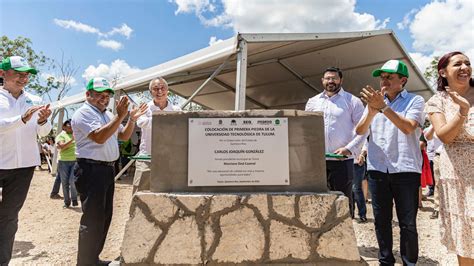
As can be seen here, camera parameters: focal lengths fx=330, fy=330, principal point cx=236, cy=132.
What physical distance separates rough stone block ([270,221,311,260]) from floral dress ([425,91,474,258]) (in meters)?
0.97

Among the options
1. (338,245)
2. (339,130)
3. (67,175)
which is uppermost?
(339,130)

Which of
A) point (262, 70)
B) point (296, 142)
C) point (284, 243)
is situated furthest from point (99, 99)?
point (262, 70)

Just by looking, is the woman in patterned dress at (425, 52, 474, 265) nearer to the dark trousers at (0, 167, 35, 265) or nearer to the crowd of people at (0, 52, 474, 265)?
the crowd of people at (0, 52, 474, 265)

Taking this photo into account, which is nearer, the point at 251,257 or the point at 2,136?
the point at 251,257

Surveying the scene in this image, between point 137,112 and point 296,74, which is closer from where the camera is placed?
point 137,112

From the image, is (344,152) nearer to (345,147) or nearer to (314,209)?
(345,147)

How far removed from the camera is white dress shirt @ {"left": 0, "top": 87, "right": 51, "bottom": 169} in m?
2.86

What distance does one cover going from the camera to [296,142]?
2.61 m

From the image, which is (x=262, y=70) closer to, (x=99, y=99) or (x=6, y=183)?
(x=99, y=99)

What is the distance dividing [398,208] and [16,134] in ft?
11.1

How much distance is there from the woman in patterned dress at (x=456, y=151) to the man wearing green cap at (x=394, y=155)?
0.33 metres

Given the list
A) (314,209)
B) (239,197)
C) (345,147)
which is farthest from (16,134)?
(345,147)

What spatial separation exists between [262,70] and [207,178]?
6.83m

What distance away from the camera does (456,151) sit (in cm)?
229
